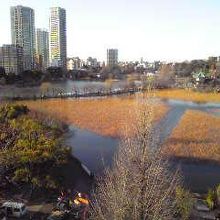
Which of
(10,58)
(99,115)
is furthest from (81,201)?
(10,58)

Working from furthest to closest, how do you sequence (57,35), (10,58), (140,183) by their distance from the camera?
(57,35) → (10,58) → (140,183)

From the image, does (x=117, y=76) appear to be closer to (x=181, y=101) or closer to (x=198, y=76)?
(x=198, y=76)

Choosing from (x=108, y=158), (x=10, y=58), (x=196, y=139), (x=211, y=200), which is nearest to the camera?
(x=211, y=200)

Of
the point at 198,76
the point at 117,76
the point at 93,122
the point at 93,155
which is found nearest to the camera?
the point at 93,155

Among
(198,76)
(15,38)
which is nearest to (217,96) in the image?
(198,76)

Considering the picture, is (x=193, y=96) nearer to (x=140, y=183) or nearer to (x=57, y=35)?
(x=140, y=183)

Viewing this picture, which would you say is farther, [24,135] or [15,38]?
[15,38]
